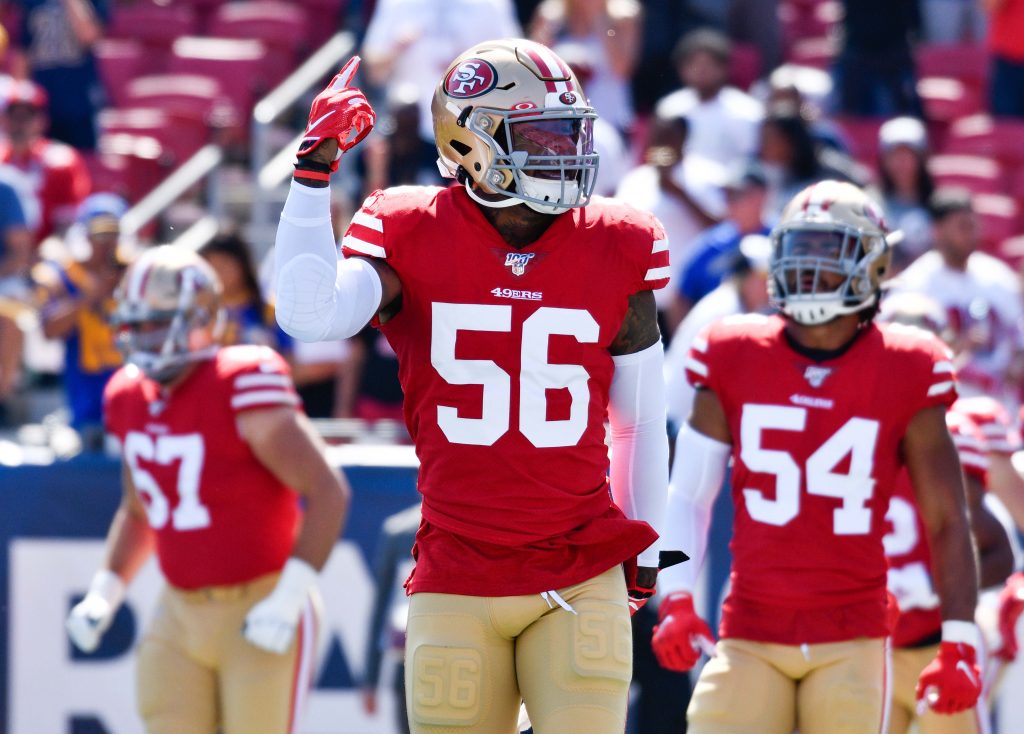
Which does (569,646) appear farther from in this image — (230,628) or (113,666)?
(113,666)

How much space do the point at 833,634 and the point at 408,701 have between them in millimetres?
1167

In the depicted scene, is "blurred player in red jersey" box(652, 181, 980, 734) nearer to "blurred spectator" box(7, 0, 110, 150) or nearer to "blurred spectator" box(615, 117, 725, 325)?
"blurred spectator" box(615, 117, 725, 325)

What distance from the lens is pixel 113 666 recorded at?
243 inches

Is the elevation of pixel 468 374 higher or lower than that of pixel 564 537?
higher

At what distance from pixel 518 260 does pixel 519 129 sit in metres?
0.25

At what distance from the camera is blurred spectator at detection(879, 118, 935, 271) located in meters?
8.02

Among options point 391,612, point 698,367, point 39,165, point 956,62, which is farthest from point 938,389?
point 956,62

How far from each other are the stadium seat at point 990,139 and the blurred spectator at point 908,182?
1.99 metres

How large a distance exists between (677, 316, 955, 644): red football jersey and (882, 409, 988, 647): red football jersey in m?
0.66

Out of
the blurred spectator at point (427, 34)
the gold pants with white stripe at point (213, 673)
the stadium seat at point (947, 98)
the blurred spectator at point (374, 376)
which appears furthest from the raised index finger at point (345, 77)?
the stadium seat at point (947, 98)

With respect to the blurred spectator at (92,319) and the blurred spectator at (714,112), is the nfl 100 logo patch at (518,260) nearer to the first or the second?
the blurred spectator at (92,319)

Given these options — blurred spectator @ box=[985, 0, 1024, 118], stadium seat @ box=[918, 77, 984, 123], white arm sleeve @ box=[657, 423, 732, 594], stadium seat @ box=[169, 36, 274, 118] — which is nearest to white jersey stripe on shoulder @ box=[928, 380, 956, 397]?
white arm sleeve @ box=[657, 423, 732, 594]

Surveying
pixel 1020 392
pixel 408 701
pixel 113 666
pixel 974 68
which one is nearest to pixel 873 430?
pixel 408 701

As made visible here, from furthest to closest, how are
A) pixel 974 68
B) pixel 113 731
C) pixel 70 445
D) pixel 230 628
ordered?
1. pixel 974 68
2. pixel 70 445
3. pixel 113 731
4. pixel 230 628
